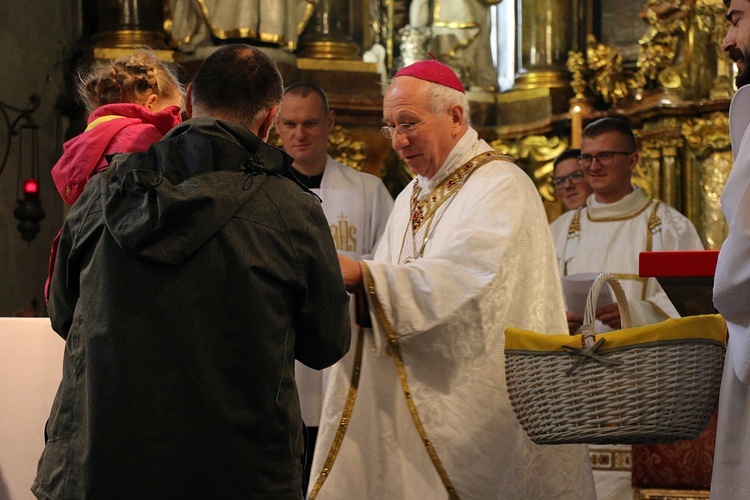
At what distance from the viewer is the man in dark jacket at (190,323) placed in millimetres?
2760

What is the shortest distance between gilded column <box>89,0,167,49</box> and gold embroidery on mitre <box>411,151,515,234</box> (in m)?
4.15

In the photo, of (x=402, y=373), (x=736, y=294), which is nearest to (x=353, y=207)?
(x=402, y=373)

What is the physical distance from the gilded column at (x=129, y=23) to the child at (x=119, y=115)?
4.87m

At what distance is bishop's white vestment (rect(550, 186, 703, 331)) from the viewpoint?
6473mm

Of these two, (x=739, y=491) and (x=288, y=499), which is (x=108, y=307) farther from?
(x=739, y=491)

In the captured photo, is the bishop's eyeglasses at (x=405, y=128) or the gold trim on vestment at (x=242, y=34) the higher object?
the gold trim on vestment at (x=242, y=34)

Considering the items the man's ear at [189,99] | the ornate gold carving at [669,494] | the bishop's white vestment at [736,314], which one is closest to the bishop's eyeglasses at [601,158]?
the ornate gold carving at [669,494]

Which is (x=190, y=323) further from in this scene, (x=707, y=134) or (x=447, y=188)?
(x=707, y=134)

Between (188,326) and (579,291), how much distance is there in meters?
2.85

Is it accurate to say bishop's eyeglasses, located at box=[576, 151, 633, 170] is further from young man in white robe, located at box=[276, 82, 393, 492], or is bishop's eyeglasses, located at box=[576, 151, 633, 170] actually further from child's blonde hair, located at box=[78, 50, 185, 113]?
child's blonde hair, located at box=[78, 50, 185, 113]

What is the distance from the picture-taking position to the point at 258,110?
3025 millimetres

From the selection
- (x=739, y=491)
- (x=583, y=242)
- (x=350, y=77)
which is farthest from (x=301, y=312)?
(x=350, y=77)

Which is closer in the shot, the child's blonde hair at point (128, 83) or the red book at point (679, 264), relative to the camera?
the child's blonde hair at point (128, 83)

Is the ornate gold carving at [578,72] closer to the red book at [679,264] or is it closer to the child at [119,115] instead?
the red book at [679,264]
